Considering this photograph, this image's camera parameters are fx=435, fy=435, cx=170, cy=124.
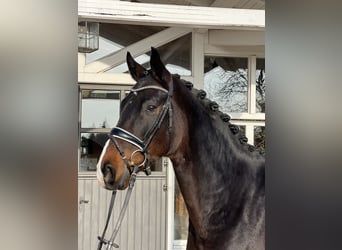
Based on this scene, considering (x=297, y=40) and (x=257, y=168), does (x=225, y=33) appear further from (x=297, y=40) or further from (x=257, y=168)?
(x=297, y=40)

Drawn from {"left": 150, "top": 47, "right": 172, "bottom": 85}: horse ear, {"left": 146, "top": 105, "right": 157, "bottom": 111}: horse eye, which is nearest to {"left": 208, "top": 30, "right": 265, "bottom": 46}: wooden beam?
{"left": 150, "top": 47, "right": 172, "bottom": 85}: horse ear

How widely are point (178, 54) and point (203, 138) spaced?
9.51ft

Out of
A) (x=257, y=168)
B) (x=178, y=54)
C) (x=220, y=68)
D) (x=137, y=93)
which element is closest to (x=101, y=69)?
(x=178, y=54)

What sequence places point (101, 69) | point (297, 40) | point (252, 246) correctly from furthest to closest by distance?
1. point (101, 69)
2. point (252, 246)
3. point (297, 40)

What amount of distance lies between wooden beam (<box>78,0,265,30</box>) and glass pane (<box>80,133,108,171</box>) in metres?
1.46

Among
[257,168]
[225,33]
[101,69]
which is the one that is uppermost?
[225,33]

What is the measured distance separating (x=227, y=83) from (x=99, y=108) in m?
1.48

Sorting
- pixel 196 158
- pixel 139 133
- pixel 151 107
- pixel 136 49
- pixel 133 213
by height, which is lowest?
pixel 133 213

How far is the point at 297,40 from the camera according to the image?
0.67m

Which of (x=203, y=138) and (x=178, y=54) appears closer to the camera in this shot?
(x=203, y=138)

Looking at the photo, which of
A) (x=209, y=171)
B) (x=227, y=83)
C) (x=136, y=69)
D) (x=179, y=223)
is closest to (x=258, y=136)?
(x=227, y=83)

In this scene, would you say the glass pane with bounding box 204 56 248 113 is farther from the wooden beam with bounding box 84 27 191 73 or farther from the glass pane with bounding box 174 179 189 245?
the glass pane with bounding box 174 179 189 245

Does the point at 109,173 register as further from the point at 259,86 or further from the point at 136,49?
the point at 259,86

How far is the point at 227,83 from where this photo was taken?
16.4 ft
